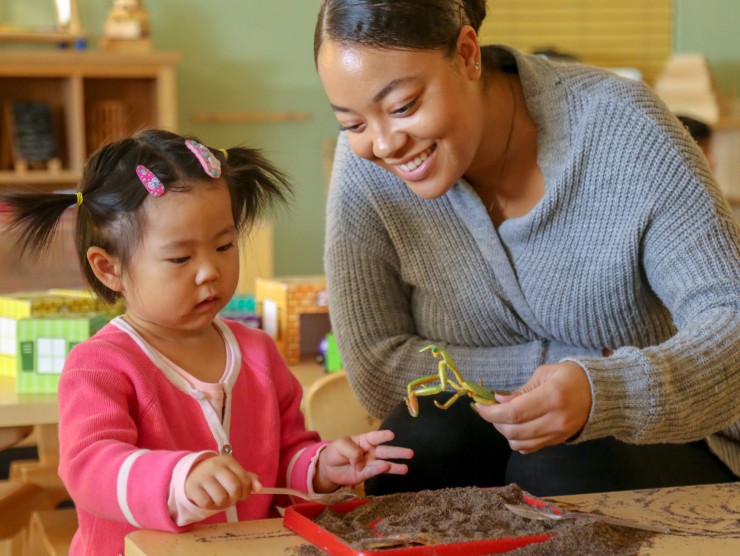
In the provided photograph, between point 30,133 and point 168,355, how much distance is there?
2992mm

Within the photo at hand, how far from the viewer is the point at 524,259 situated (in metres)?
1.62

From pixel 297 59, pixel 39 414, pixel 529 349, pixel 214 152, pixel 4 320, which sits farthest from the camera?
pixel 297 59

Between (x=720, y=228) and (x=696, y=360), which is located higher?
(x=720, y=228)

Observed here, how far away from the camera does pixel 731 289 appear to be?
141cm

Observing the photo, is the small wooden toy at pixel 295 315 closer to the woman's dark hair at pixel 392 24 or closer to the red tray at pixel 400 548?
the woman's dark hair at pixel 392 24

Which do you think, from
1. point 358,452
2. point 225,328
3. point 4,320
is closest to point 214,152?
point 225,328

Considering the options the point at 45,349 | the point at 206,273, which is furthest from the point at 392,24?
the point at 45,349

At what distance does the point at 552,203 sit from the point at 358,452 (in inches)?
18.9

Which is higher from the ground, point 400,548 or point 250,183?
point 250,183

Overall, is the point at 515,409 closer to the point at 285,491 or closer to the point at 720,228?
the point at 285,491

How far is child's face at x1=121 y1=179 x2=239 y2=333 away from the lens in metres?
1.32

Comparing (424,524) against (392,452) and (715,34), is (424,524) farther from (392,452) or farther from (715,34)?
(715,34)

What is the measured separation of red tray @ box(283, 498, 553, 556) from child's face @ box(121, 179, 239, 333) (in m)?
0.32

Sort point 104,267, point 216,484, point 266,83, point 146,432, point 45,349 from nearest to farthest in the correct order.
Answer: point 216,484 → point 146,432 → point 104,267 → point 45,349 → point 266,83
